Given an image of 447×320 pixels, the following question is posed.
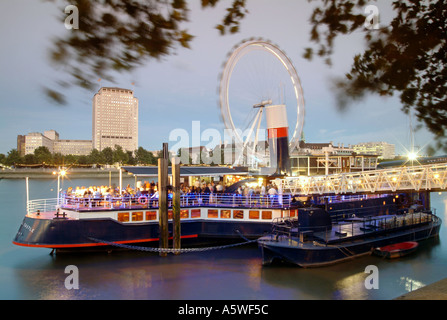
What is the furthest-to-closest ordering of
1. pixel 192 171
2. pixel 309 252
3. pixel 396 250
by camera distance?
pixel 192 171, pixel 396 250, pixel 309 252

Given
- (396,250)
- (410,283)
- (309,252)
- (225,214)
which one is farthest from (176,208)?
(396,250)

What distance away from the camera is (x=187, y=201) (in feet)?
78.4

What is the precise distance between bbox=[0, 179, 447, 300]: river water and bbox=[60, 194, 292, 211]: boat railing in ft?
9.87

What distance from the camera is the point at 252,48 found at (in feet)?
129

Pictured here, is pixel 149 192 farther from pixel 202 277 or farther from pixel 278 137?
pixel 278 137

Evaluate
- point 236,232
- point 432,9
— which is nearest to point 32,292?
point 236,232

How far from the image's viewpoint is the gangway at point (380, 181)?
20188 millimetres

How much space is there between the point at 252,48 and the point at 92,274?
97.5 feet

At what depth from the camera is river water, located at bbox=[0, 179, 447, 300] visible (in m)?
16.3

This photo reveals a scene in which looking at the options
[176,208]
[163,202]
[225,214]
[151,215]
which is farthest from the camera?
[225,214]

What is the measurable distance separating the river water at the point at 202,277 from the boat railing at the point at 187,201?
9.87 feet

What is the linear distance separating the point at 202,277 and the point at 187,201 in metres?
6.62
